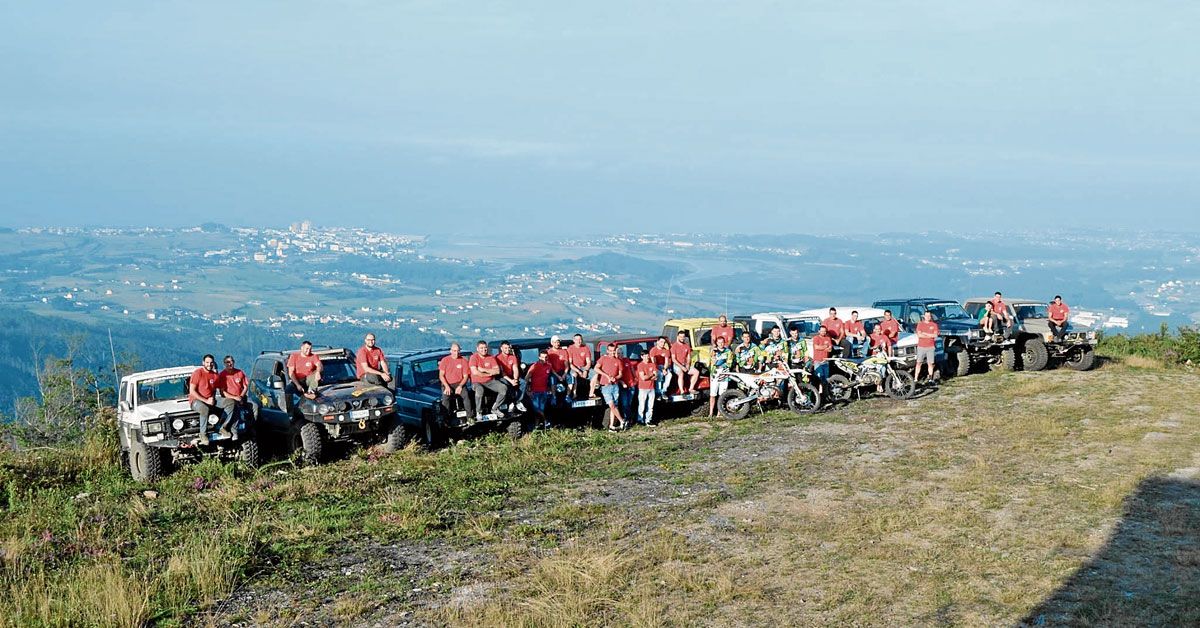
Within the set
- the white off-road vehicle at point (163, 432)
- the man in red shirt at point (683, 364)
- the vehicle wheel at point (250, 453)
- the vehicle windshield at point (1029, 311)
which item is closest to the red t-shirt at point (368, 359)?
the white off-road vehicle at point (163, 432)

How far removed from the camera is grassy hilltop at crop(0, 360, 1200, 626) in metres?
7.66

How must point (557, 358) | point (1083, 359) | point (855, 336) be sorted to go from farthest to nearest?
point (1083, 359) → point (855, 336) → point (557, 358)

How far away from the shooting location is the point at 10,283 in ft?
589

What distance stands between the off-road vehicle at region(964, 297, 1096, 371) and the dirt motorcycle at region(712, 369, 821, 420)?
6241 mm

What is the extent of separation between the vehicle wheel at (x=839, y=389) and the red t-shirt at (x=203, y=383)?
10714 mm

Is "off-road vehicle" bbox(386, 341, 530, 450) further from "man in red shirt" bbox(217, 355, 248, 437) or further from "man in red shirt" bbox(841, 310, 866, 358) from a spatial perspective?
"man in red shirt" bbox(841, 310, 866, 358)

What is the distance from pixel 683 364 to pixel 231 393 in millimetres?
7844

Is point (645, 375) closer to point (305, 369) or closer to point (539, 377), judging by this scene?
point (539, 377)

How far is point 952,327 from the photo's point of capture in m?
21.6

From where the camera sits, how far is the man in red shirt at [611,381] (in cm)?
1628

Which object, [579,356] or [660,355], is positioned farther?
[660,355]

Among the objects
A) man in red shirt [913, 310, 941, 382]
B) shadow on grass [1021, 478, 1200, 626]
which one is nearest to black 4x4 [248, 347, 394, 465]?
shadow on grass [1021, 478, 1200, 626]

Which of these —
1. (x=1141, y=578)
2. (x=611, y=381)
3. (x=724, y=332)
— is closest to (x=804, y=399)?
(x=724, y=332)

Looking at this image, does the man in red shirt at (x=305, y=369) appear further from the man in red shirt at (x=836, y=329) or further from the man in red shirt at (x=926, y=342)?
the man in red shirt at (x=926, y=342)
